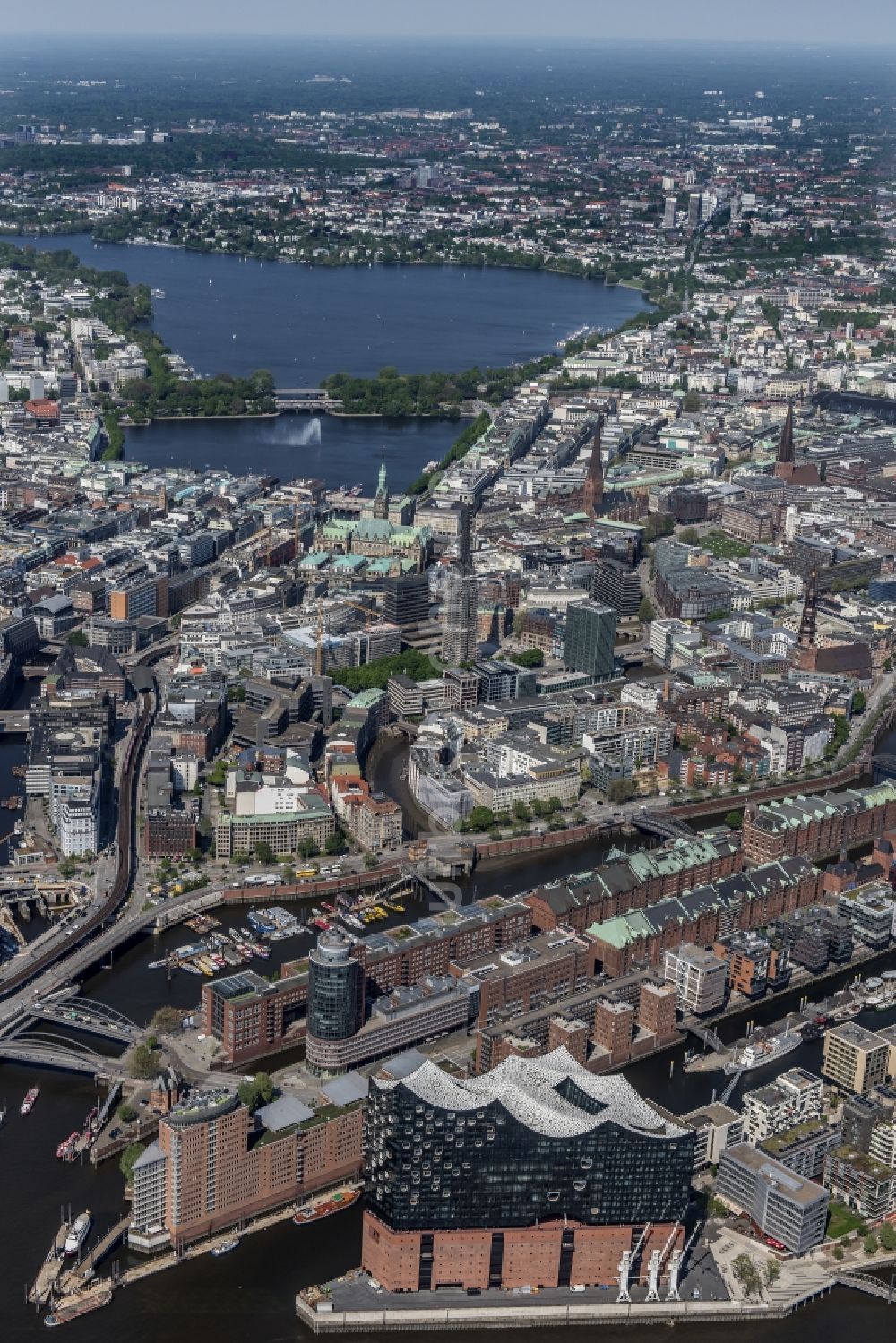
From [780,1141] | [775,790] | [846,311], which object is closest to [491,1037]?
[780,1141]

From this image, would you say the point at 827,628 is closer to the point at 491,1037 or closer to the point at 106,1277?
the point at 491,1037

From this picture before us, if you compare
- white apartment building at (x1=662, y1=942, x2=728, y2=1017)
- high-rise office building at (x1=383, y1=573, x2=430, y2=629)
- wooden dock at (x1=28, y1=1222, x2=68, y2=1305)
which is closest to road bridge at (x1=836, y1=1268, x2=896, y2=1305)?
white apartment building at (x1=662, y1=942, x2=728, y2=1017)

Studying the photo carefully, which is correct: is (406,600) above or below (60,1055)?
above

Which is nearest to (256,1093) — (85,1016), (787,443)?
(85,1016)

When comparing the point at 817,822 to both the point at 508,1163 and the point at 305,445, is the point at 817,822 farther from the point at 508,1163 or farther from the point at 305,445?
the point at 305,445

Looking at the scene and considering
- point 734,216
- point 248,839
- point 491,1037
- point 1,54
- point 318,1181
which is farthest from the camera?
point 1,54

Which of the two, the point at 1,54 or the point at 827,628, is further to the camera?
the point at 1,54

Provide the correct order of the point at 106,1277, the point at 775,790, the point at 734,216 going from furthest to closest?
the point at 734,216
the point at 775,790
the point at 106,1277
